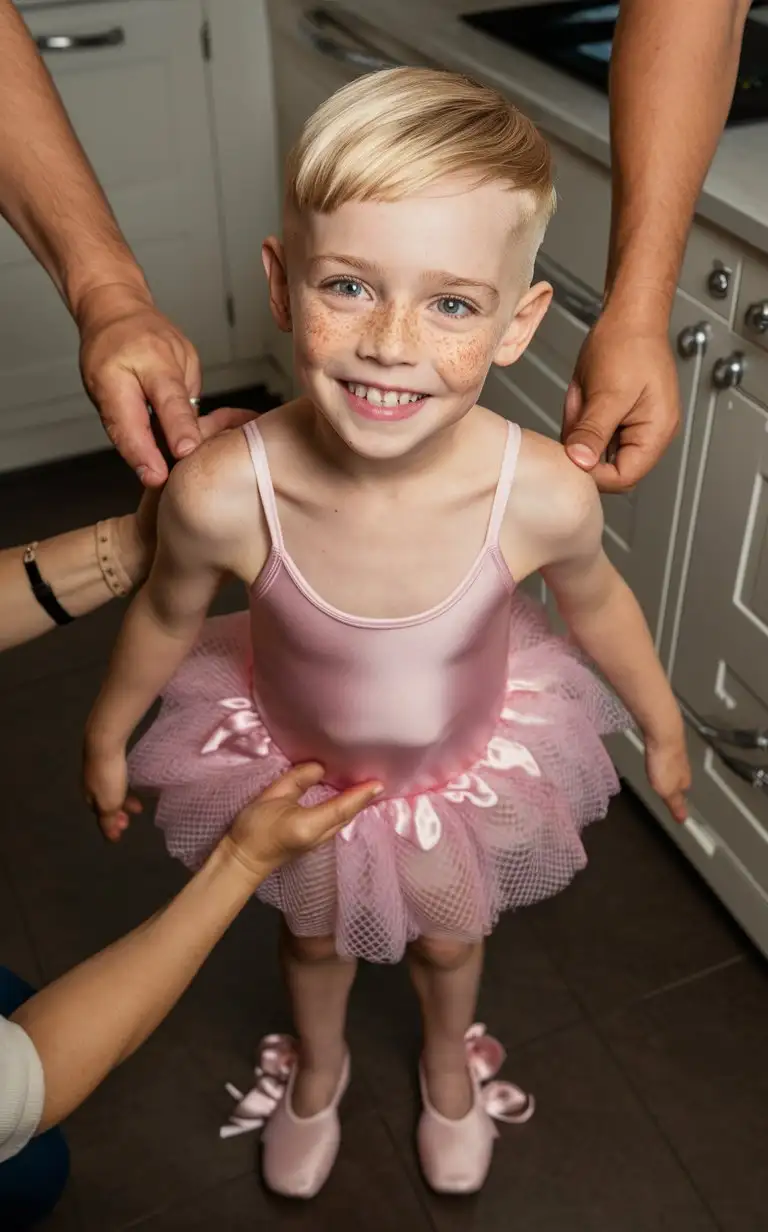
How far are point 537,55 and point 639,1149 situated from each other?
1295 millimetres

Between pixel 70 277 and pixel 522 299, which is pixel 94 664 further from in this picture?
pixel 522 299

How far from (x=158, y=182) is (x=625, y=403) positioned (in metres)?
1.48

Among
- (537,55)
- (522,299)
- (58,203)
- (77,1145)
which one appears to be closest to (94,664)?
(77,1145)

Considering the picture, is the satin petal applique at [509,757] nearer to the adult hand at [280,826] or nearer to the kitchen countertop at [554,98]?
the adult hand at [280,826]

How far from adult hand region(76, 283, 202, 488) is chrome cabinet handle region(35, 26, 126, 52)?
121cm

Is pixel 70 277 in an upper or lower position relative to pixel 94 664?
upper

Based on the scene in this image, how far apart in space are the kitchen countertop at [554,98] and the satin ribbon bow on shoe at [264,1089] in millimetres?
1007

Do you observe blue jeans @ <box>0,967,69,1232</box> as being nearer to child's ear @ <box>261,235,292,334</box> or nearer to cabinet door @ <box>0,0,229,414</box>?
child's ear @ <box>261,235,292,334</box>

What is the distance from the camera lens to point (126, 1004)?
2.65 ft

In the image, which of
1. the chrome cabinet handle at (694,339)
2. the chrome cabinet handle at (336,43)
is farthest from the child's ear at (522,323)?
the chrome cabinet handle at (336,43)

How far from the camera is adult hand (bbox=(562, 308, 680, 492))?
0.87m

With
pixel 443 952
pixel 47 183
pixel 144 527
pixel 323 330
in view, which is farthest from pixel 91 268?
pixel 443 952

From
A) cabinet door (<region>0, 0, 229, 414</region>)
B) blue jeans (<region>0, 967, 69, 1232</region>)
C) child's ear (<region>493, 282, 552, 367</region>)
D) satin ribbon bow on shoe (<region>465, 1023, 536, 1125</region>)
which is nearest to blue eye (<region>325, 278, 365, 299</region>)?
child's ear (<region>493, 282, 552, 367</region>)

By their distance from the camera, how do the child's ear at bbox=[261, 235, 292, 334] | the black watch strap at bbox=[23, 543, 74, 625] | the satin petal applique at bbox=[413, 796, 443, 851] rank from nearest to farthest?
the child's ear at bbox=[261, 235, 292, 334] → the satin petal applique at bbox=[413, 796, 443, 851] → the black watch strap at bbox=[23, 543, 74, 625]
